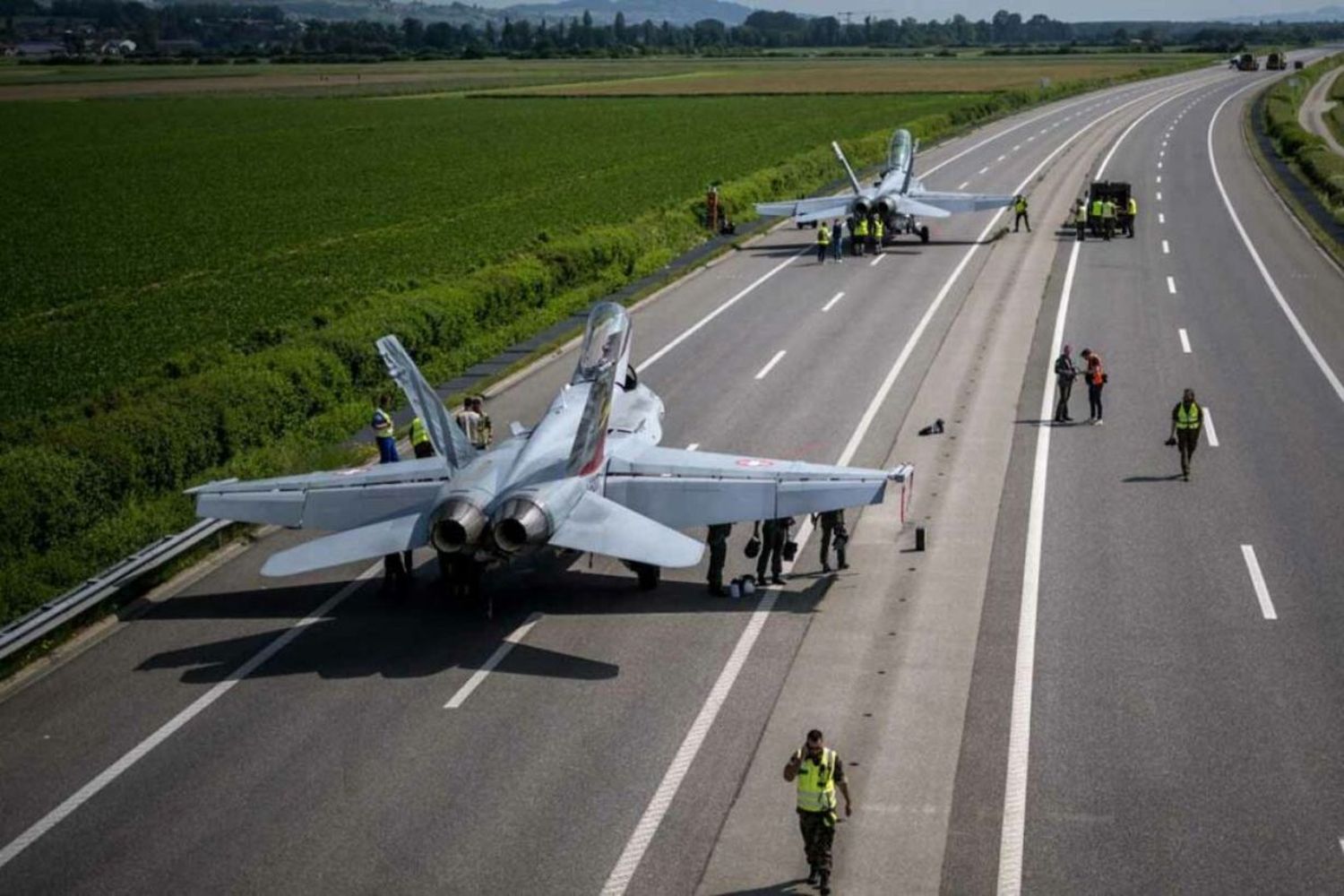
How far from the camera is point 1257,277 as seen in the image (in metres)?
56.1

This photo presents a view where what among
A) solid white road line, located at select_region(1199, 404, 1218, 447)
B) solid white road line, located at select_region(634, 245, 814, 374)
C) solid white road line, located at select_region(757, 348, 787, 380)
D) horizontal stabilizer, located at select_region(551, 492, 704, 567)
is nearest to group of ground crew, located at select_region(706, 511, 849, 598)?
horizontal stabilizer, located at select_region(551, 492, 704, 567)

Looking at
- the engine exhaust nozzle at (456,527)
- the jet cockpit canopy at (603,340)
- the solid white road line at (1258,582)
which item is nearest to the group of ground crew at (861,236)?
the jet cockpit canopy at (603,340)

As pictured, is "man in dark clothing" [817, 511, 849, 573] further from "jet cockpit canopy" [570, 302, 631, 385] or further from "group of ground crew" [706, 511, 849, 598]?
"jet cockpit canopy" [570, 302, 631, 385]

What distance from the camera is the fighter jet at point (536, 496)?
22906mm

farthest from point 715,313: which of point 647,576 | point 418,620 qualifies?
point 418,620

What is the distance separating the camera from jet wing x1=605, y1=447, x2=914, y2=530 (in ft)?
80.9

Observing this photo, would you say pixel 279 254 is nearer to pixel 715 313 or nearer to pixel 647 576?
pixel 715 313

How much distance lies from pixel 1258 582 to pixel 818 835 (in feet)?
41.7

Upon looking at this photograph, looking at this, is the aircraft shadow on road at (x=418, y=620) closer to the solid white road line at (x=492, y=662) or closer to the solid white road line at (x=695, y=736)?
the solid white road line at (x=492, y=662)

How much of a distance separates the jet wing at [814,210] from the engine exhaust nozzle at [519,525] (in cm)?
4376

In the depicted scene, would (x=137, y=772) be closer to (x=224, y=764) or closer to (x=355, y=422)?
(x=224, y=764)

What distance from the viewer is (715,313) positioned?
5178 centimetres

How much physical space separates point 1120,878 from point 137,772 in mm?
12201

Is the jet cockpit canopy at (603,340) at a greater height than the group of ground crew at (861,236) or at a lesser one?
greater
